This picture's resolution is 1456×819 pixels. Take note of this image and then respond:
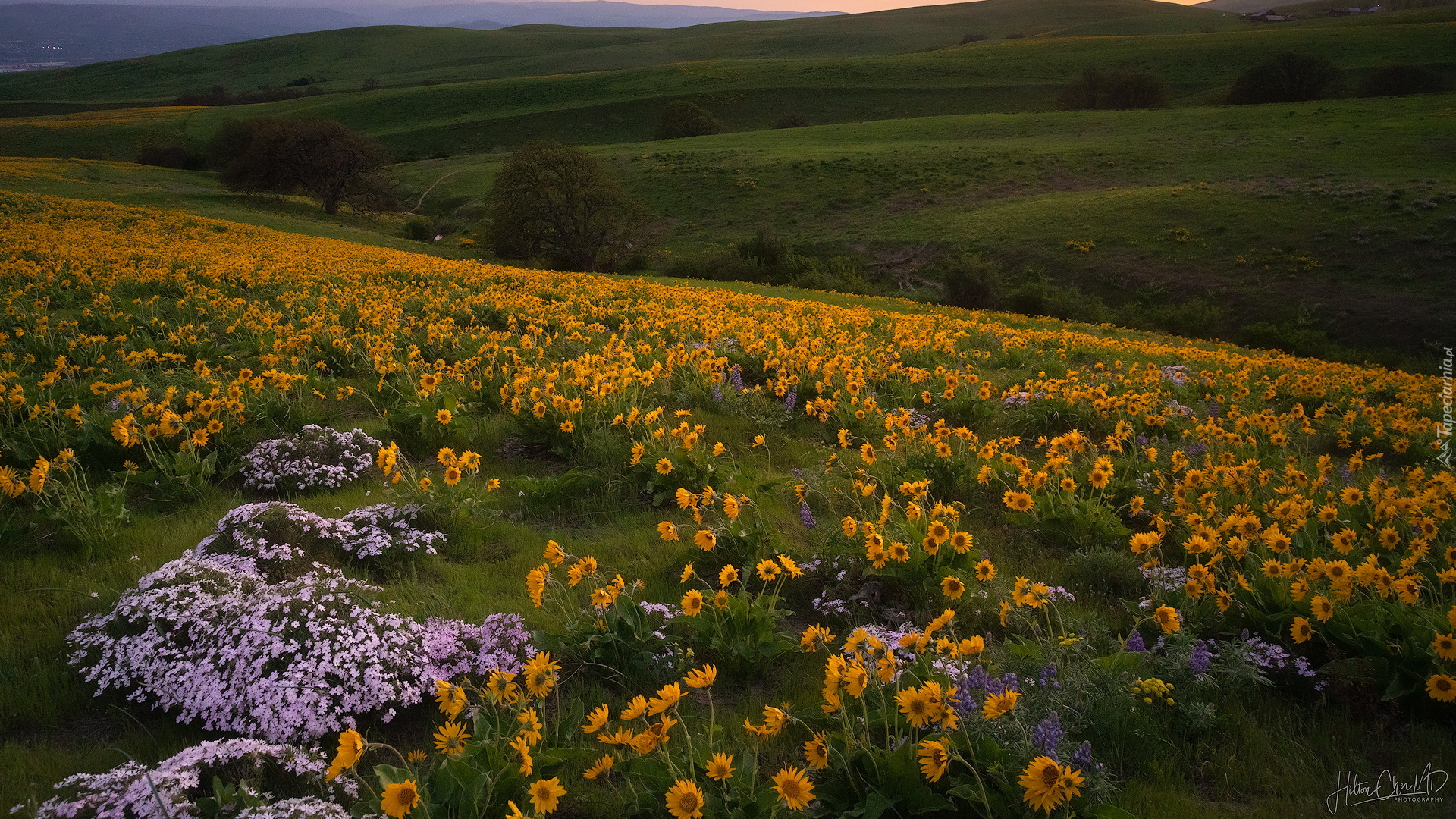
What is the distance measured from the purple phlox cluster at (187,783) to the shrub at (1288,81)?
284ft

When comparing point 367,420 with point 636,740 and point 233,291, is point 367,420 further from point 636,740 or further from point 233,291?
point 233,291

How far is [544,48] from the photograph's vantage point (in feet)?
532

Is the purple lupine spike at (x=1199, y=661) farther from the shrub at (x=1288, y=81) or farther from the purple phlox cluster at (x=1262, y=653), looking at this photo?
the shrub at (x=1288, y=81)

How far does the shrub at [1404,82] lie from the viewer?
6344 cm

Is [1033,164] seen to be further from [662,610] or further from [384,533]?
[384,533]

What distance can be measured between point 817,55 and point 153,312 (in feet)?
458

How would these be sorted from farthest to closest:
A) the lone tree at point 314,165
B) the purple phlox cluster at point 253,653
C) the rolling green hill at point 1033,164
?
the lone tree at point 314,165 < the rolling green hill at point 1033,164 < the purple phlox cluster at point 253,653

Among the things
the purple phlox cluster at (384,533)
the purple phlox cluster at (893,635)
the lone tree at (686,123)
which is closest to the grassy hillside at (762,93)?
the lone tree at (686,123)

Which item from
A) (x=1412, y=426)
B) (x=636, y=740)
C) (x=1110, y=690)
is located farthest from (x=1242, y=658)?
(x=1412, y=426)

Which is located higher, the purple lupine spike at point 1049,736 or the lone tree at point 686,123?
the lone tree at point 686,123

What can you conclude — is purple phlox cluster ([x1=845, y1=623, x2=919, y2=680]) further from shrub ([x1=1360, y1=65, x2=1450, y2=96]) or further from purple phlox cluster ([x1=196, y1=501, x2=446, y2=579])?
shrub ([x1=1360, y1=65, x2=1450, y2=96])

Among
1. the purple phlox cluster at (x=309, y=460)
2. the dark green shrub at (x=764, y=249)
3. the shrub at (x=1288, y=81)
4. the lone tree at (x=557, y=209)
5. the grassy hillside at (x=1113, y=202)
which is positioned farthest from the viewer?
the shrub at (x=1288, y=81)

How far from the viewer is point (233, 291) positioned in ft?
37.9

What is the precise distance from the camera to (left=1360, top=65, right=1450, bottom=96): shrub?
6344 centimetres
